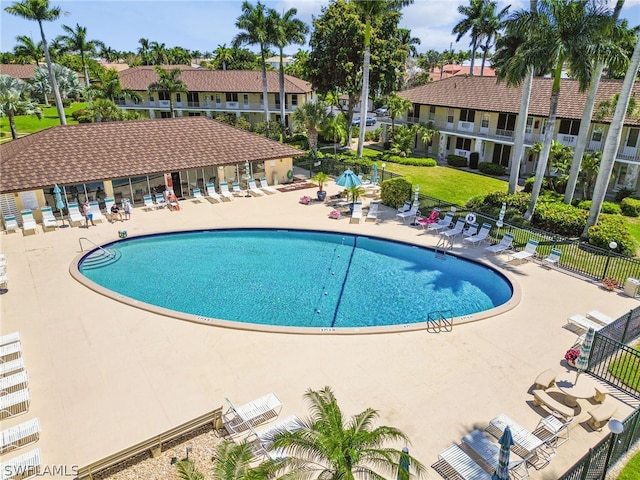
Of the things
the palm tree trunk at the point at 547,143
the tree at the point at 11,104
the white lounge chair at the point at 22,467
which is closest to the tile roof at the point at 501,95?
the palm tree trunk at the point at 547,143

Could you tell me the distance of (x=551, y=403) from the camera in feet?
36.6

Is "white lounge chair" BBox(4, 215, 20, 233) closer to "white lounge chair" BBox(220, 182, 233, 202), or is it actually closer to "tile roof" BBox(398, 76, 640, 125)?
"white lounge chair" BBox(220, 182, 233, 202)

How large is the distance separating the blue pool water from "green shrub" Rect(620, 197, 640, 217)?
47.4ft

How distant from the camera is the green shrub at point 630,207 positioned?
2728 cm

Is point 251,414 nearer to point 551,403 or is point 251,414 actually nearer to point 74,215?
point 551,403

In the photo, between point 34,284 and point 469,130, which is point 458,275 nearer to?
point 34,284

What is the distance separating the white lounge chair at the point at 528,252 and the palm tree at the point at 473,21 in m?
44.8

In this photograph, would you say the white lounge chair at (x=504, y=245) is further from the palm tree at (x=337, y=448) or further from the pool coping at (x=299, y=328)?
the palm tree at (x=337, y=448)

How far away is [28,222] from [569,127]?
3775cm

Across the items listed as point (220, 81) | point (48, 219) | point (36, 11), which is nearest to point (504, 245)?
point (48, 219)

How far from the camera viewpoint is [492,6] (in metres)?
53.6

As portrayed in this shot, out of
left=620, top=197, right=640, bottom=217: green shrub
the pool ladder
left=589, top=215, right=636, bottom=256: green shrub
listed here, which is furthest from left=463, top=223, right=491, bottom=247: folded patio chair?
left=620, top=197, right=640, bottom=217: green shrub

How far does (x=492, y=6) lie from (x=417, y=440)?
191 feet

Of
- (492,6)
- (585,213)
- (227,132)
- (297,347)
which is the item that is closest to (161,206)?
(227,132)
